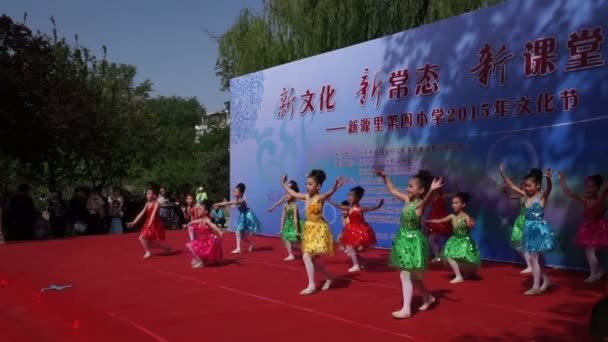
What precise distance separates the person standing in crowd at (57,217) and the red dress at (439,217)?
35.2 feet

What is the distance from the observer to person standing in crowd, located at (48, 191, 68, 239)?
631 inches

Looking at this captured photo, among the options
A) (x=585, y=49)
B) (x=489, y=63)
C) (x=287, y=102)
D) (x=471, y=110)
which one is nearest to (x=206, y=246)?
(x=471, y=110)

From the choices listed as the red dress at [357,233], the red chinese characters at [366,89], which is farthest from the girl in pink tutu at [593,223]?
the red chinese characters at [366,89]

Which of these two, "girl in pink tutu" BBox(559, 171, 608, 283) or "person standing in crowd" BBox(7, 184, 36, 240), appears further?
"person standing in crowd" BBox(7, 184, 36, 240)

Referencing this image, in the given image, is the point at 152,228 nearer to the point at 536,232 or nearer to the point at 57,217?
the point at 57,217

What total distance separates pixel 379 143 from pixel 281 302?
596 cm

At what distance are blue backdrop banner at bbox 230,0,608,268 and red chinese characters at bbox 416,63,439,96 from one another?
0.02 metres

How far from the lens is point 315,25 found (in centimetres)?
1802

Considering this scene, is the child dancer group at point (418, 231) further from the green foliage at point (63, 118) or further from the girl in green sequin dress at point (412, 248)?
the green foliage at point (63, 118)

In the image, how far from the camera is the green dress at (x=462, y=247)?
802cm

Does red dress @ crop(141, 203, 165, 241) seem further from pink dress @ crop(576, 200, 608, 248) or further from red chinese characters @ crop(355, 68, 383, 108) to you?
pink dress @ crop(576, 200, 608, 248)

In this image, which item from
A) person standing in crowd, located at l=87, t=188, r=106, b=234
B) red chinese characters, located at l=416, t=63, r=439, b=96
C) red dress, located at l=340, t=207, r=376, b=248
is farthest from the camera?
person standing in crowd, located at l=87, t=188, r=106, b=234

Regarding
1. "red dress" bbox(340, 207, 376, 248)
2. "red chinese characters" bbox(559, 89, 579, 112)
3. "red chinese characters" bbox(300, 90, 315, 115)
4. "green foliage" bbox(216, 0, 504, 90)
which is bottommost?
"red dress" bbox(340, 207, 376, 248)

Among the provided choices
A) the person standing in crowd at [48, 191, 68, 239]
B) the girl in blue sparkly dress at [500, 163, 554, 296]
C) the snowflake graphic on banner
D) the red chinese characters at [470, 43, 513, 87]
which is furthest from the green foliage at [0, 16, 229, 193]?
the girl in blue sparkly dress at [500, 163, 554, 296]
